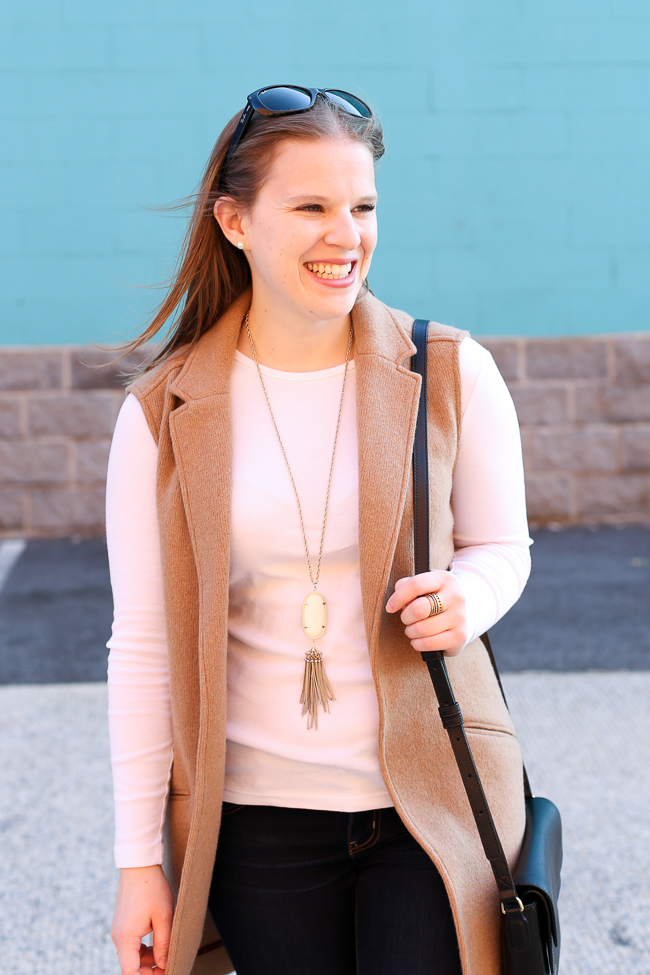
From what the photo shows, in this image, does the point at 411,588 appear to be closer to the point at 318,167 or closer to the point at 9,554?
the point at 318,167

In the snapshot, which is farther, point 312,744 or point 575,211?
point 575,211

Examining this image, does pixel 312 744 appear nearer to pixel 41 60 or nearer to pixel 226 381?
pixel 226 381

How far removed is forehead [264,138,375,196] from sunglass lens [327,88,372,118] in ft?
0.23

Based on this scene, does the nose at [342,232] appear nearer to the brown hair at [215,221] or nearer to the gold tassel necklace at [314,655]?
the brown hair at [215,221]

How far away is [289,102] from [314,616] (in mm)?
845

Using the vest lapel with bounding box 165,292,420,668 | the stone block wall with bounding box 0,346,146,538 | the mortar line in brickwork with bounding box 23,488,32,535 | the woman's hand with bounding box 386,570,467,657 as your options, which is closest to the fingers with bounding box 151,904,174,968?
the vest lapel with bounding box 165,292,420,668

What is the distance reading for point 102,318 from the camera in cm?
610

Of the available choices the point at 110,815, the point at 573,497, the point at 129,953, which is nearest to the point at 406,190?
the point at 573,497

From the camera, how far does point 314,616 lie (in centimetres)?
157

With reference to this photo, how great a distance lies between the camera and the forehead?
5.10 feet

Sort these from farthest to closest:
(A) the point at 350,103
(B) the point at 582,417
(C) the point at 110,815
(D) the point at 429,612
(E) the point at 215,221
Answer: (B) the point at 582,417, (C) the point at 110,815, (E) the point at 215,221, (A) the point at 350,103, (D) the point at 429,612

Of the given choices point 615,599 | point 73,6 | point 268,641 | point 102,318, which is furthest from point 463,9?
point 268,641

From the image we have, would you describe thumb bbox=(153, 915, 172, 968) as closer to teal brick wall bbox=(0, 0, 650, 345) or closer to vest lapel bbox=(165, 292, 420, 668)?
vest lapel bbox=(165, 292, 420, 668)

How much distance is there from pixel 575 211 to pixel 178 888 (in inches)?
213
